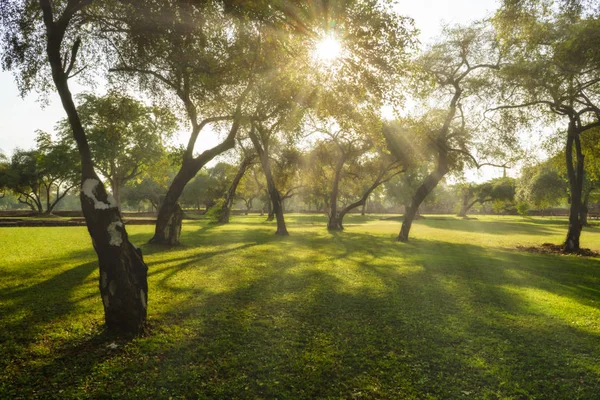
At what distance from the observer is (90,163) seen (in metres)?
6.32

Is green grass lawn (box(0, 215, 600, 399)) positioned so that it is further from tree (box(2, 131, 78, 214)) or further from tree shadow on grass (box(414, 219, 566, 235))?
tree (box(2, 131, 78, 214))

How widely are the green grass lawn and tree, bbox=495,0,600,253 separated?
10.5 meters

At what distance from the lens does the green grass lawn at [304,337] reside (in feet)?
14.5

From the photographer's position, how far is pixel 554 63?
52.5ft

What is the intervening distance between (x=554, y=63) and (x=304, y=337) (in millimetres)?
18547

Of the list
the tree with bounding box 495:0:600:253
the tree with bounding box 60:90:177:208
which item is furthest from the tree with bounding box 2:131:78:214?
the tree with bounding box 495:0:600:253

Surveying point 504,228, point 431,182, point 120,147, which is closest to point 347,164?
point 431,182

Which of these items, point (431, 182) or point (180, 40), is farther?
point (431, 182)

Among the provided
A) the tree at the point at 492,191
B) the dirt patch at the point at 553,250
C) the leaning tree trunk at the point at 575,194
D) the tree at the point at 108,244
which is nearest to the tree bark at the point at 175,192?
the tree at the point at 108,244

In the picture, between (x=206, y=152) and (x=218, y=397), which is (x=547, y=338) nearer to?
(x=218, y=397)

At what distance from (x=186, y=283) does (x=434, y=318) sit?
22.8ft

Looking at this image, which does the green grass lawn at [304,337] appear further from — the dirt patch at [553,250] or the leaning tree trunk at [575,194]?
the leaning tree trunk at [575,194]

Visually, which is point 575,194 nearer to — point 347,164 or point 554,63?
point 554,63

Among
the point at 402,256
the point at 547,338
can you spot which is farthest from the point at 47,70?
the point at 402,256
